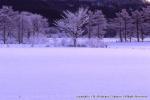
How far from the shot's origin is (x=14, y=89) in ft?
31.9

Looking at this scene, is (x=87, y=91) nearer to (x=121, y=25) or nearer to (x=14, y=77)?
(x=14, y=77)

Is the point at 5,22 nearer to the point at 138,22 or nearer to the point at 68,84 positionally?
the point at 138,22

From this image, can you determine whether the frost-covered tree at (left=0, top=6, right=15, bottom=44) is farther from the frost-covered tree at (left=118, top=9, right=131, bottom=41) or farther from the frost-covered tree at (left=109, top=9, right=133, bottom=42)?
the frost-covered tree at (left=118, top=9, right=131, bottom=41)

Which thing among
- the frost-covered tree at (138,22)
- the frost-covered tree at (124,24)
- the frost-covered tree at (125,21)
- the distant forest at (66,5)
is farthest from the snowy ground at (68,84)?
the distant forest at (66,5)

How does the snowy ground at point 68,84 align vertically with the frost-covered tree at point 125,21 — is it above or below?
below

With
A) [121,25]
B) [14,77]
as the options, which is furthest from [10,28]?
[14,77]

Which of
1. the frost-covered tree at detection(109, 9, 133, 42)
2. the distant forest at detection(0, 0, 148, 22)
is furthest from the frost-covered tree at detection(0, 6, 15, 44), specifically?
the distant forest at detection(0, 0, 148, 22)

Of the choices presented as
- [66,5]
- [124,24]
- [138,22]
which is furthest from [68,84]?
[66,5]

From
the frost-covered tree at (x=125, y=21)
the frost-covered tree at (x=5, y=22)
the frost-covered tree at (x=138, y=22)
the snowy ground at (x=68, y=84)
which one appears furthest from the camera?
the frost-covered tree at (x=138, y=22)

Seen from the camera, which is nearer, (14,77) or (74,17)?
(14,77)

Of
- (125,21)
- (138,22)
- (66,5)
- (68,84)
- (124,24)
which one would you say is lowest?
(68,84)

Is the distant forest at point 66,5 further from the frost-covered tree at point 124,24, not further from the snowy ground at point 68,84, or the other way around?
the snowy ground at point 68,84

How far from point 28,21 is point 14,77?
38912mm

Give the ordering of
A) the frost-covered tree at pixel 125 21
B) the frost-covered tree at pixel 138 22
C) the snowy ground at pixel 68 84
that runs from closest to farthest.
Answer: the snowy ground at pixel 68 84 < the frost-covered tree at pixel 125 21 < the frost-covered tree at pixel 138 22
